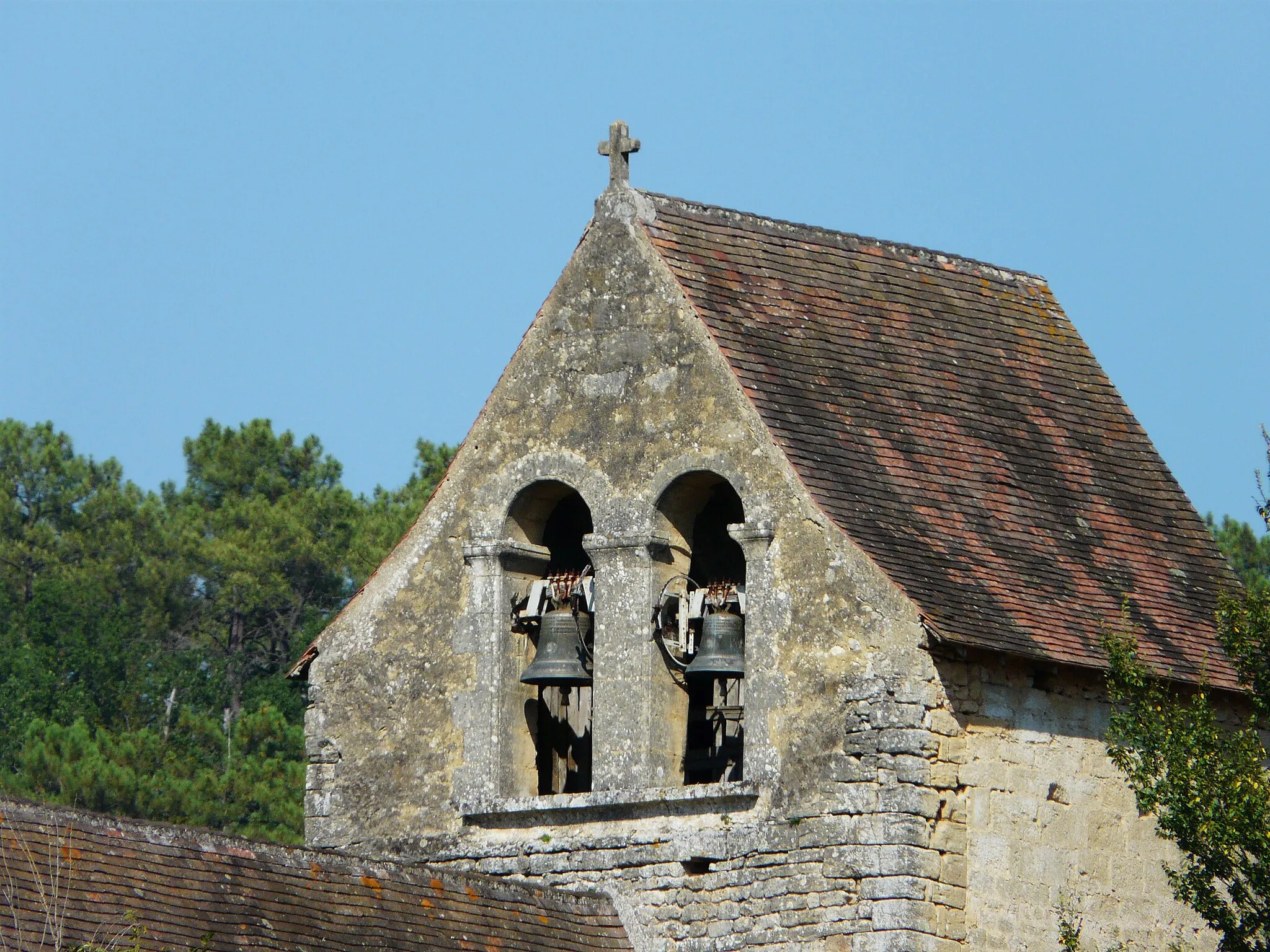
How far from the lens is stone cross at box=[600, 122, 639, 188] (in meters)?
18.6

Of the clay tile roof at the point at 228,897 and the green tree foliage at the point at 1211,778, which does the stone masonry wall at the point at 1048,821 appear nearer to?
the green tree foliage at the point at 1211,778

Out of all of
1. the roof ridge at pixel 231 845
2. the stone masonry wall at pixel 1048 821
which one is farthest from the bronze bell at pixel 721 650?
the roof ridge at pixel 231 845

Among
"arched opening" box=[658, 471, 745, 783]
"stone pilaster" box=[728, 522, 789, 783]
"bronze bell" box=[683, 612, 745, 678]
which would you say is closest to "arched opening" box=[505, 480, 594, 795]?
"arched opening" box=[658, 471, 745, 783]

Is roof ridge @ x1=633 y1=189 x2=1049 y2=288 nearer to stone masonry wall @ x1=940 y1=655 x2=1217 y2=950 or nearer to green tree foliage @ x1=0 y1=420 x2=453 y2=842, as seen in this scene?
stone masonry wall @ x1=940 y1=655 x2=1217 y2=950

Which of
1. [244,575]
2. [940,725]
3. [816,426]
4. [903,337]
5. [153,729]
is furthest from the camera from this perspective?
[244,575]

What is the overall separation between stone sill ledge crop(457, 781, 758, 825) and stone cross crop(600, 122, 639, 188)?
394 centimetres

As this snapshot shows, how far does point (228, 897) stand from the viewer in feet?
48.7

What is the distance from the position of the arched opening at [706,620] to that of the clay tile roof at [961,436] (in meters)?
0.90

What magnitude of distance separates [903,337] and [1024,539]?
1822 mm

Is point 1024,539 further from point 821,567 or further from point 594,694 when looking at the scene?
point 594,694

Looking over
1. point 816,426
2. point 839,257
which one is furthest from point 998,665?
point 839,257

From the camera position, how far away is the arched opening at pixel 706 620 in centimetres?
1767

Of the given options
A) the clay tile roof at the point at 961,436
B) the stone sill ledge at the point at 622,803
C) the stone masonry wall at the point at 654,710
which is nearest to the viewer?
the stone masonry wall at the point at 654,710

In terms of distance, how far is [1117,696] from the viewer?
55.0 ft
